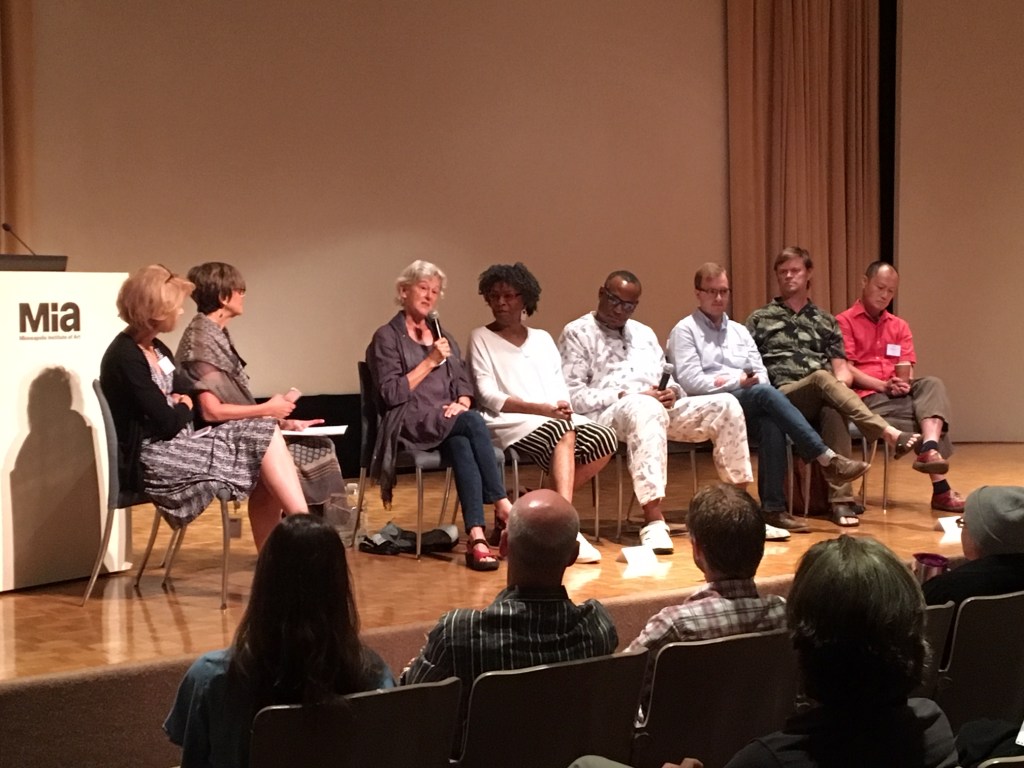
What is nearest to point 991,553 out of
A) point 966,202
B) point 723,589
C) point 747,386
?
point 723,589

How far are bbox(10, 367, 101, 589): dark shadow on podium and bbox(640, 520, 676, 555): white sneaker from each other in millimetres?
2095

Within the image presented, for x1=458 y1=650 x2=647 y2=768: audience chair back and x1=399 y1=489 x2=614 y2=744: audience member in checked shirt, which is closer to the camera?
x1=458 y1=650 x2=647 y2=768: audience chair back

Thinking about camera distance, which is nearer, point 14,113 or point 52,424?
point 52,424

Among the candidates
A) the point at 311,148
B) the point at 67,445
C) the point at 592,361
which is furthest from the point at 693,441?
the point at 311,148

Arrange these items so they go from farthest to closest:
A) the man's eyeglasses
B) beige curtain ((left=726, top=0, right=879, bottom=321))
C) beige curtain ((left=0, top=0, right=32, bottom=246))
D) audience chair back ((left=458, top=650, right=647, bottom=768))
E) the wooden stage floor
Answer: beige curtain ((left=726, top=0, right=879, bottom=321)), beige curtain ((left=0, top=0, right=32, bottom=246)), the man's eyeglasses, the wooden stage floor, audience chair back ((left=458, top=650, right=647, bottom=768))

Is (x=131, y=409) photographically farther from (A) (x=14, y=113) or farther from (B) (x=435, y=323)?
(A) (x=14, y=113)

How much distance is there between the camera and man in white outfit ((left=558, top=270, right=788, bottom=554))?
5109 millimetres

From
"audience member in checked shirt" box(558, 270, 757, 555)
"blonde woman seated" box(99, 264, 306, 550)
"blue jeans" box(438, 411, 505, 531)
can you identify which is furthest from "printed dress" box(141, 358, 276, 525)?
"audience member in checked shirt" box(558, 270, 757, 555)

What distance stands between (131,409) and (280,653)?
7.90ft

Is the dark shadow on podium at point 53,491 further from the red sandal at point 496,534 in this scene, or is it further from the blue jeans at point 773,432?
the blue jeans at point 773,432

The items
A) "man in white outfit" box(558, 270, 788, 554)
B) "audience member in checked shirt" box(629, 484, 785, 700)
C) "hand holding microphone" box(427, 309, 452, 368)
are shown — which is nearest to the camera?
"audience member in checked shirt" box(629, 484, 785, 700)

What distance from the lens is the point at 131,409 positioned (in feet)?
13.5

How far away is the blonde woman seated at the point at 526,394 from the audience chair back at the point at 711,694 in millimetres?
2521

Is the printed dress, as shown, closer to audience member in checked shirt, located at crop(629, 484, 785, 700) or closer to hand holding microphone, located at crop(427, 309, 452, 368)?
hand holding microphone, located at crop(427, 309, 452, 368)
